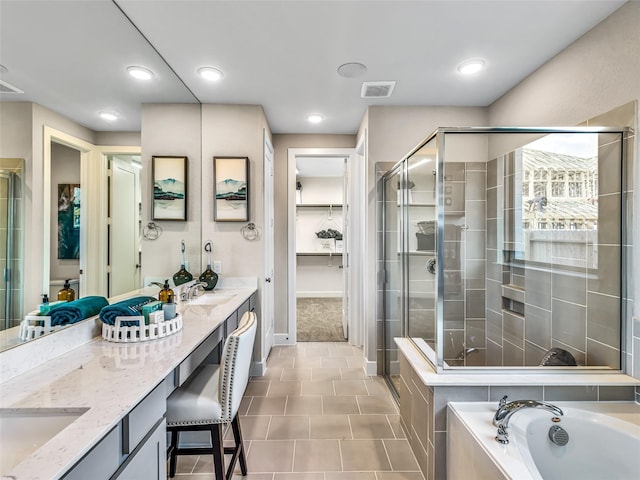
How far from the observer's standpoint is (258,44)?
2109mm

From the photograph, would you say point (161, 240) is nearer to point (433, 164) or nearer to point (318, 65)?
point (318, 65)

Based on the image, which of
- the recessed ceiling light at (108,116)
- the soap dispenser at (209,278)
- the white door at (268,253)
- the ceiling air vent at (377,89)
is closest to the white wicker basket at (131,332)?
the recessed ceiling light at (108,116)

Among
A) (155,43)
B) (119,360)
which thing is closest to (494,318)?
(119,360)

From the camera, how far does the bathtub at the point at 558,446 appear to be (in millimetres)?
1404

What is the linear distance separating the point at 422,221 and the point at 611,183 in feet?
3.48

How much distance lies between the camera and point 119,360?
1.34 m

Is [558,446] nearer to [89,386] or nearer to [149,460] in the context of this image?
[149,460]

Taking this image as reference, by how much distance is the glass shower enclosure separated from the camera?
6.03 feet

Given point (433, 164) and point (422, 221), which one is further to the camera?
point (422, 221)

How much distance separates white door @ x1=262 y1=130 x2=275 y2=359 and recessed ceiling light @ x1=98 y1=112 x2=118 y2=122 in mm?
1609

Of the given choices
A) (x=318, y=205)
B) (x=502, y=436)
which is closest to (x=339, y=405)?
(x=502, y=436)

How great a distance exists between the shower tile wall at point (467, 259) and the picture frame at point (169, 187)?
2.09 m

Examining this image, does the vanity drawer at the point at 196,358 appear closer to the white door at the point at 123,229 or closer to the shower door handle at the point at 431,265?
the white door at the point at 123,229

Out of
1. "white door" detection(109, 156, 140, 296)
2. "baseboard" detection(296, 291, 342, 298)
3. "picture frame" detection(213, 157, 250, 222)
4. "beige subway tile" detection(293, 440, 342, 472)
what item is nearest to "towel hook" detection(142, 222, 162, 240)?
"white door" detection(109, 156, 140, 296)
